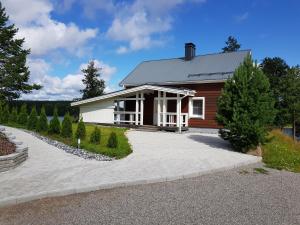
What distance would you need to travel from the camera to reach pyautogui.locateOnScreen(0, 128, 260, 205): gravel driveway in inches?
237

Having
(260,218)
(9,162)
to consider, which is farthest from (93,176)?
(260,218)

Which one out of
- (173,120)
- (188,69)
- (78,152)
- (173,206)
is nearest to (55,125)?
(78,152)

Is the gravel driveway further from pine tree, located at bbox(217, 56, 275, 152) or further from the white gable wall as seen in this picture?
the white gable wall

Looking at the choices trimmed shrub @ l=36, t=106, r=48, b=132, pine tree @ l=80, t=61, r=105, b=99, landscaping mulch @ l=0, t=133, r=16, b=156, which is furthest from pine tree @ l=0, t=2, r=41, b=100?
landscaping mulch @ l=0, t=133, r=16, b=156

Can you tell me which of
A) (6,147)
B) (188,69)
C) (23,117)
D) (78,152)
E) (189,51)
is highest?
(189,51)

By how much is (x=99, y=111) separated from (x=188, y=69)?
7247mm

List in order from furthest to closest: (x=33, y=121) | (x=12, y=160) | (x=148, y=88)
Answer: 1. (x=148, y=88)
2. (x=33, y=121)
3. (x=12, y=160)

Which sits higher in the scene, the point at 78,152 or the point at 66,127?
the point at 66,127

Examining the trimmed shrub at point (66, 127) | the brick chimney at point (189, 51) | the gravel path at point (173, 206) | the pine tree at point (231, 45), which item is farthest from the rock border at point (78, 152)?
the pine tree at point (231, 45)

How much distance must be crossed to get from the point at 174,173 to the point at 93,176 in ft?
6.75

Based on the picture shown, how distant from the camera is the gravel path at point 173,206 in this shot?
15.4ft

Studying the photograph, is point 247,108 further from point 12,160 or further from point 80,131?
point 12,160

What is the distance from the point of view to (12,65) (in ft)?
94.3

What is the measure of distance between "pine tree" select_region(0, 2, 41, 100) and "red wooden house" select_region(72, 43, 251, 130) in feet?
32.4
